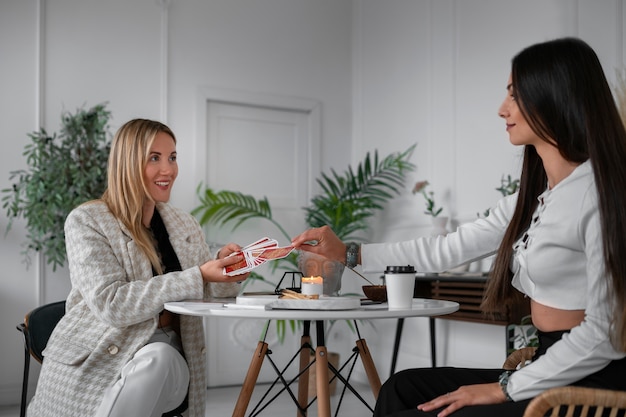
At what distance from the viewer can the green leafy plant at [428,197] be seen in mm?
4629

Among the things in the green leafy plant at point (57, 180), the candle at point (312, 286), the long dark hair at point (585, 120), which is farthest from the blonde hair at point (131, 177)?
the green leafy plant at point (57, 180)

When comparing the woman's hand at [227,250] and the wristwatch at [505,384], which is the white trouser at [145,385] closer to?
the woman's hand at [227,250]

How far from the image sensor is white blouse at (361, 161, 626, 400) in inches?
54.3

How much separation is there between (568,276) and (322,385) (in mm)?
874

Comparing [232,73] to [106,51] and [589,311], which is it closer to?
[106,51]

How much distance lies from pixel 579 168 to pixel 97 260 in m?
1.55

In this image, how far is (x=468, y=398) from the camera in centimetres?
149

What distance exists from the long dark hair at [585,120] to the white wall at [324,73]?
2.40 m

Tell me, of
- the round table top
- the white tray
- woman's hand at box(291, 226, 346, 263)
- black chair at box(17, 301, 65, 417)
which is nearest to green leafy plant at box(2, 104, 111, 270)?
black chair at box(17, 301, 65, 417)

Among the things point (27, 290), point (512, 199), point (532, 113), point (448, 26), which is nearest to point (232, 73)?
point (448, 26)

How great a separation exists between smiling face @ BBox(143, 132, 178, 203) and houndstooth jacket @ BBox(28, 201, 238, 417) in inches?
7.8

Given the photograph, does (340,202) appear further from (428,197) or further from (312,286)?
(312,286)

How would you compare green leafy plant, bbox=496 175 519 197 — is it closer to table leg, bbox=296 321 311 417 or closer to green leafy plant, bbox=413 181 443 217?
green leafy plant, bbox=413 181 443 217

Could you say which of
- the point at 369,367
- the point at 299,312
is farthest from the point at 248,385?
the point at 299,312
